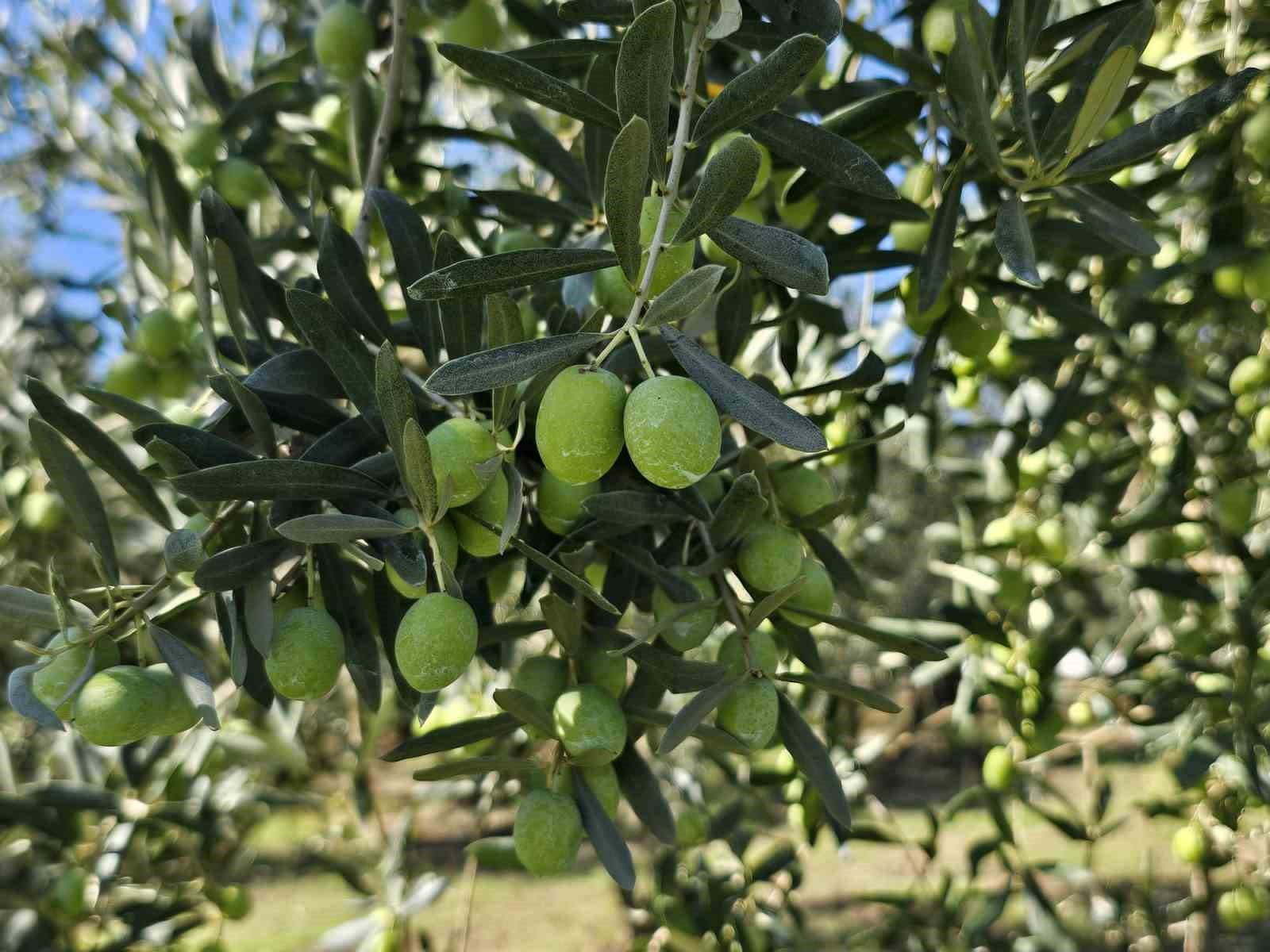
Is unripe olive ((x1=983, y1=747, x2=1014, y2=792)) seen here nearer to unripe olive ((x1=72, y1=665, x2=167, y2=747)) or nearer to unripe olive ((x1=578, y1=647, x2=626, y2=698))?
unripe olive ((x1=578, y1=647, x2=626, y2=698))

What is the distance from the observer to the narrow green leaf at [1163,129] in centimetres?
96

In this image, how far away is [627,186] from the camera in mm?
774

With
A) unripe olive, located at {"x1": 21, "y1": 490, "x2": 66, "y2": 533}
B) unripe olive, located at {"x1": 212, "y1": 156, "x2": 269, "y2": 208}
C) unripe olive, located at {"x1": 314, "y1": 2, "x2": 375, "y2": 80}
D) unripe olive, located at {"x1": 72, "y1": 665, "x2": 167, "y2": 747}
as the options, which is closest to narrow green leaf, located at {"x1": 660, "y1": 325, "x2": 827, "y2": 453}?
unripe olive, located at {"x1": 72, "y1": 665, "x2": 167, "y2": 747}

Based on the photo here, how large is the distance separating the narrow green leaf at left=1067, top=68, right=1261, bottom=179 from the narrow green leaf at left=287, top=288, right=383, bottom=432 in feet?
2.57

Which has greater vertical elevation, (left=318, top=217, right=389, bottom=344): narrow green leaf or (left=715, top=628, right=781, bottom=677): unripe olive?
(left=318, top=217, right=389, bottom=344): narrow green leaf

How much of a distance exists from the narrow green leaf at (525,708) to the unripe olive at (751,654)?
207 mm

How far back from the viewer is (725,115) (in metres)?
0.87

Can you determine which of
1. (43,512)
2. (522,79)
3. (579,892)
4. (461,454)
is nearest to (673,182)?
(522,79)

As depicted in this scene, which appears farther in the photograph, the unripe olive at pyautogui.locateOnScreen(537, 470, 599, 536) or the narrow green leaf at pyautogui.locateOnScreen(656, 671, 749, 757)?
the unripe olive at pyautogui.locateOnScreen(537, 470, 599, 536)

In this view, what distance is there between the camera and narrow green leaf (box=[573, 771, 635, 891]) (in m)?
1.03

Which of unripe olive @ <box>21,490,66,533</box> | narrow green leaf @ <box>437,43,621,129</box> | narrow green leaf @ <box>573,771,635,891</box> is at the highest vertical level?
narrow green leaf @ <box>437,43,621,129</box>

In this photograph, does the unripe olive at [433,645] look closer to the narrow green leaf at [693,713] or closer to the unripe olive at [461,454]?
the unripe olive at [461,454]

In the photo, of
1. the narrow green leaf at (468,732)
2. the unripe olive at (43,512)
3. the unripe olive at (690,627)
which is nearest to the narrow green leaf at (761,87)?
the unripe olive at (690,627)

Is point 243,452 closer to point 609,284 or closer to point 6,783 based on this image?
point 609,284
